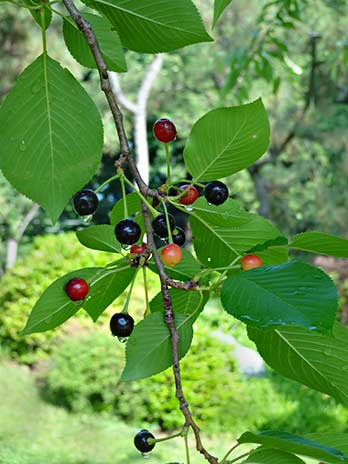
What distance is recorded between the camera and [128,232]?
577 millimetres

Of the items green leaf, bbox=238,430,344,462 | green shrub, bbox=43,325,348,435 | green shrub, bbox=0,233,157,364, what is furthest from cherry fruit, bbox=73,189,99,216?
green shrub, bbox=0,233,157,364

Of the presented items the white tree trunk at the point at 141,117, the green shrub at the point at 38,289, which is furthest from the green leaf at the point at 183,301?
the white tree trunk at the point at 141,117

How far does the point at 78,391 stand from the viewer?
5969 millimetres

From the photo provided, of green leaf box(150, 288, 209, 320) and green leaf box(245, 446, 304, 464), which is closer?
green leaf box(245, 446, 304, 464)

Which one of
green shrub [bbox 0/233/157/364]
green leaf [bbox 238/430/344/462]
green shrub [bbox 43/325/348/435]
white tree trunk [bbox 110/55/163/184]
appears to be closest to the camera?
green leaf [bbox 238/430/344/462]

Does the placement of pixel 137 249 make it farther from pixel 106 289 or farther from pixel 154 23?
pixel 154 23

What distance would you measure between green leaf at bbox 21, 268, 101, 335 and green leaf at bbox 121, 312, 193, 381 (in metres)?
0.07

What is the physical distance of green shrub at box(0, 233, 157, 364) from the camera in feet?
22.5

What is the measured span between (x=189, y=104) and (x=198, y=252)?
14.8m

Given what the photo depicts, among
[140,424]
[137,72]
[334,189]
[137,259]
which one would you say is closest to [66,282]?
[137,259]

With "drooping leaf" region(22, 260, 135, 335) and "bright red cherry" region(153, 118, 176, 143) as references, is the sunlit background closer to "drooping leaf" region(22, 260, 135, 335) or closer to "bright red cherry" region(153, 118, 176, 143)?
"drooping leaf" region(22, 260, 135, 335)

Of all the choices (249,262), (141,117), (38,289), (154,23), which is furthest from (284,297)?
(141,117)

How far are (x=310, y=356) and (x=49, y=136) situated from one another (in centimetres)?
29

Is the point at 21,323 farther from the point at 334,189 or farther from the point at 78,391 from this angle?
the point at 334,189
